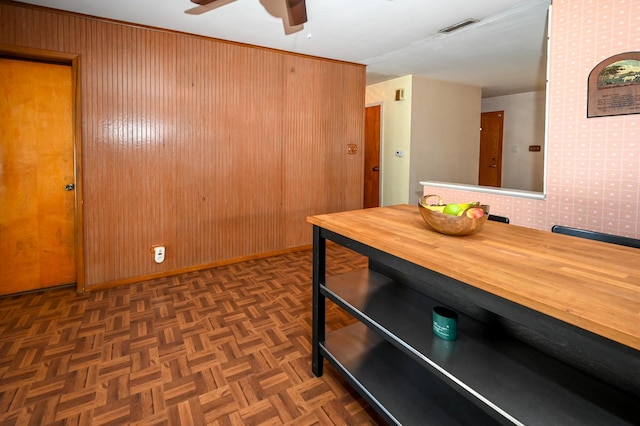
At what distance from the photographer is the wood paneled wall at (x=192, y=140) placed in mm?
3084

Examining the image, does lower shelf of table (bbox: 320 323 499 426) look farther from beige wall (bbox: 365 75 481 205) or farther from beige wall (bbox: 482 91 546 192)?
beige wall (bbox: 482 91 546 192)

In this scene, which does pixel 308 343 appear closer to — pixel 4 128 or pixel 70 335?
pixel 70 335

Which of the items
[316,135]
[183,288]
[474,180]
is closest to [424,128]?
[474,180]

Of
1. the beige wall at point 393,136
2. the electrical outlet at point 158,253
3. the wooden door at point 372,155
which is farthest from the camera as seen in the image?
the wooden door at point 372,155

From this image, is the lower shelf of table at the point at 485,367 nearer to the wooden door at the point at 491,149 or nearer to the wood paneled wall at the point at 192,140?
the wood paneled wall at the point at 192,140

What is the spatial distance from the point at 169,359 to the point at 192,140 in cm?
225

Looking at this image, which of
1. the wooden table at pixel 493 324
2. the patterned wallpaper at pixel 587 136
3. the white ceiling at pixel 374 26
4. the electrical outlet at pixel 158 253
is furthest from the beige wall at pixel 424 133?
the wooden table at pixel 493 324

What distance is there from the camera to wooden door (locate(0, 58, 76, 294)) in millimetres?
2908

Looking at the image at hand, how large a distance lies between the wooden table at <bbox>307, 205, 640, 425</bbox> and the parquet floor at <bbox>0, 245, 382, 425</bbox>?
0.91 ft

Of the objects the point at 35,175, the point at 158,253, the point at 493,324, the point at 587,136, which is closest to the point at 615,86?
the point at 587,136

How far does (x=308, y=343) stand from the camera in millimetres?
2252

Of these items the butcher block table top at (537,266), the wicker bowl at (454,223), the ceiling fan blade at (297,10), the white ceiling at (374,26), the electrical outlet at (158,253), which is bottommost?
the electrical outlet at (158,253)

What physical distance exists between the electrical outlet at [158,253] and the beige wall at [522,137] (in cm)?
663

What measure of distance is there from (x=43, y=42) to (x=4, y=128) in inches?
31.5
